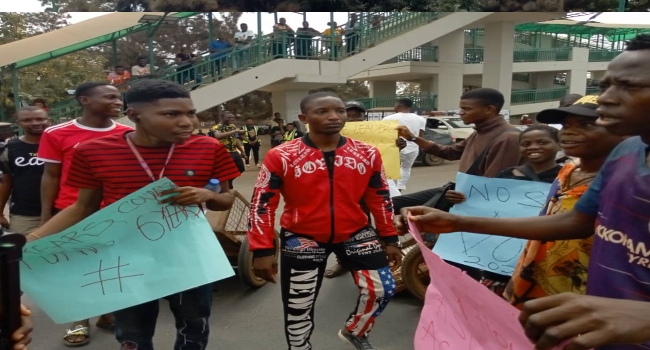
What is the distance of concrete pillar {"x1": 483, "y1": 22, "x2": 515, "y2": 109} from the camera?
20.3m

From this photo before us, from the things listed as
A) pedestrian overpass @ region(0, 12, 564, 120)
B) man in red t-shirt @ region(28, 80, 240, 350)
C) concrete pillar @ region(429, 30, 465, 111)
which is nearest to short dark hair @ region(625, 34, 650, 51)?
man in red t-shirt @ region(28, 80, 240, 350)

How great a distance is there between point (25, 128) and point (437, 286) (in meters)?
3.44

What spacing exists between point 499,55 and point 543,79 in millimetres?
9018

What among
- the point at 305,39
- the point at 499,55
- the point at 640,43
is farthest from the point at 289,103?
the point at 640,43

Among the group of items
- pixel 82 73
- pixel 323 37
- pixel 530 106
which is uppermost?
pixel 323 37

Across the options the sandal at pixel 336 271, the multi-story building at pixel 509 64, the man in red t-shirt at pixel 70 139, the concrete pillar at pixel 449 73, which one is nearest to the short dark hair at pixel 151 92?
the man in red t-shirt at pixel 70 139

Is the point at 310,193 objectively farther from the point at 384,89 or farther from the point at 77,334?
the point at 384,89

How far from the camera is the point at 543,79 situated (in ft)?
92.8

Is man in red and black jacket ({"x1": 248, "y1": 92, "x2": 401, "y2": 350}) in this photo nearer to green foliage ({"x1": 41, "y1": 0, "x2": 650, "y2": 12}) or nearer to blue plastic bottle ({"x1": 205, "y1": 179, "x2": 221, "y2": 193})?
blue plastic bottle ({"x1": 205, "y1": 179, "x2": 221, "y2": 193})

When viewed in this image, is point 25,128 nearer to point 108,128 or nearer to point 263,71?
point 108,128

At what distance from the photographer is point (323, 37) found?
15680 millimetres

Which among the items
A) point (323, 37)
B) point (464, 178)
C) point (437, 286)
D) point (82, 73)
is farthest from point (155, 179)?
point (82, 73)

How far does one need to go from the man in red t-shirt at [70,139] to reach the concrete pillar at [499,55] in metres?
19.3

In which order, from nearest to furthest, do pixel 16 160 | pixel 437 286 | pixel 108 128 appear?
pixel 437 286, pixel 108 128, pixel 16 160
